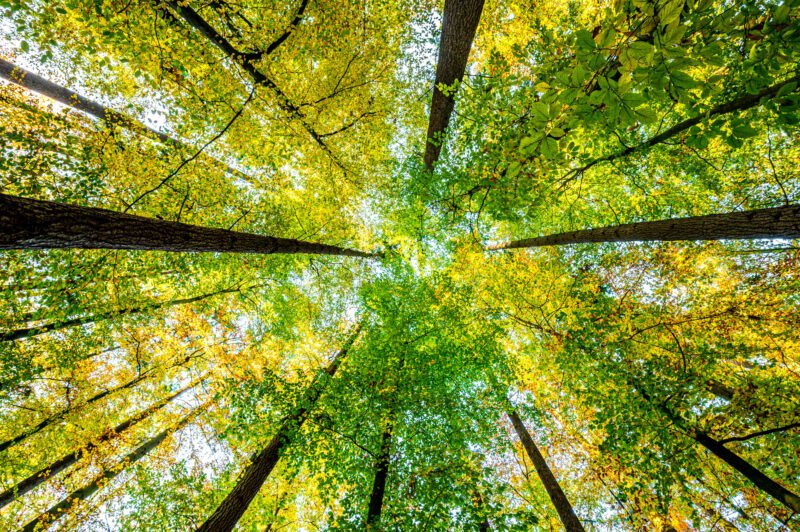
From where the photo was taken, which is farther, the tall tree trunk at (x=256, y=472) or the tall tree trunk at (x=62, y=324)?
the tall tree trunk at (x=62, y=324)

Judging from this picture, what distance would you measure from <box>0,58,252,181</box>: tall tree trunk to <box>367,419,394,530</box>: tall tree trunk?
7.84 metres

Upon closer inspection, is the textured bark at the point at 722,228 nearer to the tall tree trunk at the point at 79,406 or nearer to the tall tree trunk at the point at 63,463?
the tall tree trunk at the point at 79,406

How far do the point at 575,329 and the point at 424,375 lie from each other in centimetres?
368

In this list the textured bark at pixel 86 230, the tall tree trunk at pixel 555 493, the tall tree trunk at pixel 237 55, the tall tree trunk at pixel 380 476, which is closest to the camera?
the textured bark at pixel 86 230

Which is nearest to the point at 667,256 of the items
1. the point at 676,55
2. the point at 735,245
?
the point at 735,245

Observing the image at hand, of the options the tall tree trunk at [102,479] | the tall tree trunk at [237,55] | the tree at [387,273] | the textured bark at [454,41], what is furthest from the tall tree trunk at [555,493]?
the tall tree trunk at [102,479]

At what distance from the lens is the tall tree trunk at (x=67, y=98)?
6.23 metres

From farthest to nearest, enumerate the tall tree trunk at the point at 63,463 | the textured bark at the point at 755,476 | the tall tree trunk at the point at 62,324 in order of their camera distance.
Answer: the tall tree trunk at the point at 63,463 < the tall tree trunk at the point at 62,324 < the textured bark at the point at 755,476

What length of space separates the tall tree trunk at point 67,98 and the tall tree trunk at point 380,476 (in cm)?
784

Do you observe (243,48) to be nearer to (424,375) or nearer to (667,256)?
(424,375)

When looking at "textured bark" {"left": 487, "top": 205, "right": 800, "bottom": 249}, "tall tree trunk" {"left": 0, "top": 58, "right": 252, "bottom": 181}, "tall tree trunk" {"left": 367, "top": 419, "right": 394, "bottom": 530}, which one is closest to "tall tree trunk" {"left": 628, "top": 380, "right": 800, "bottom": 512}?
"textured bark" {"left": 487, "top": 205, "right": 800, "bottom": 249}

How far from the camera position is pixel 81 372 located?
8609 millimetres

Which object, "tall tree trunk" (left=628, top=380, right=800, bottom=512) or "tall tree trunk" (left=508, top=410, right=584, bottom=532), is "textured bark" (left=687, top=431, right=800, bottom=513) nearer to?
"tall tree trunk" (left=628, top=380, right=800, bottom=512)

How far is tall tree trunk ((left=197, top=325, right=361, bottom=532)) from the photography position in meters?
5.56
